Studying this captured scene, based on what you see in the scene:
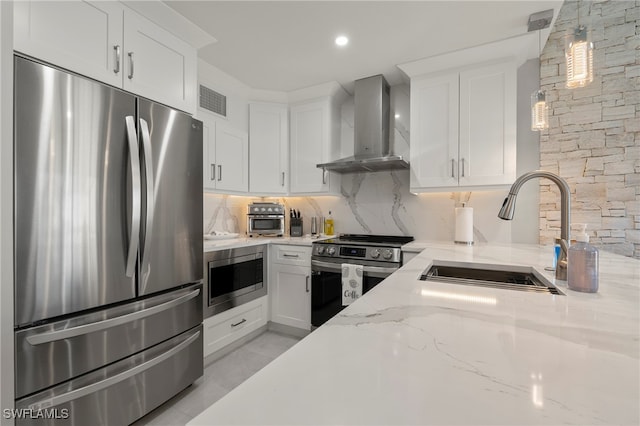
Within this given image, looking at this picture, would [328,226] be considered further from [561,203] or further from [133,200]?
[561,203]

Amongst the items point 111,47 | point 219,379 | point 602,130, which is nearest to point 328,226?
point 219,379

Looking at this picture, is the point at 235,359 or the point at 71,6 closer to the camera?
the point at 71,6

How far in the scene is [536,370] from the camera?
447 mm

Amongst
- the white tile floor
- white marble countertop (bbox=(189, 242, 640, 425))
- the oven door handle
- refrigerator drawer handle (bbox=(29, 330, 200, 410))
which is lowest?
the white tile floor

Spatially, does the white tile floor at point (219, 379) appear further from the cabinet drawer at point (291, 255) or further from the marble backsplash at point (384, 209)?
the marble backsplash at point (384, 209)

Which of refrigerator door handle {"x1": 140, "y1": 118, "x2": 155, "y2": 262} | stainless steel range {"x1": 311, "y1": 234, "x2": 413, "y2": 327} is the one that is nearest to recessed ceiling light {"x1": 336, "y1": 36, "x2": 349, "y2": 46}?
refrigerator door handle {"x1": 140, "y1": 118, "x2": 155, "y2": 262}

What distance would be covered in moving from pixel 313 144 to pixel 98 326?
239 centimetres

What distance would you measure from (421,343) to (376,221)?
8.59ft

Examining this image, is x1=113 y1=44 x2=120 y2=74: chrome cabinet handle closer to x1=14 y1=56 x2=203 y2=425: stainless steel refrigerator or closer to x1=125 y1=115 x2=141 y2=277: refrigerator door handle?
x1=14 y1=56 x2=203 y2=425: stainless steel refrigerator

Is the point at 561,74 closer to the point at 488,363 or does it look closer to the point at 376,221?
the point at 376,221

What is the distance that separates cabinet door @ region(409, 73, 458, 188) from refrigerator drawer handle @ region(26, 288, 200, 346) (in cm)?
218

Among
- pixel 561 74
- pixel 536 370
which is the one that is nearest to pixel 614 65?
pixel 561 74

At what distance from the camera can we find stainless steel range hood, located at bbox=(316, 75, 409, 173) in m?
2.82

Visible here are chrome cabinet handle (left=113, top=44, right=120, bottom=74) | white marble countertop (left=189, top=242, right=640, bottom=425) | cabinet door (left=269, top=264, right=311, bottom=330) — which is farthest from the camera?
cabinet door (left=269, top=264, right=311, bottom=330)
